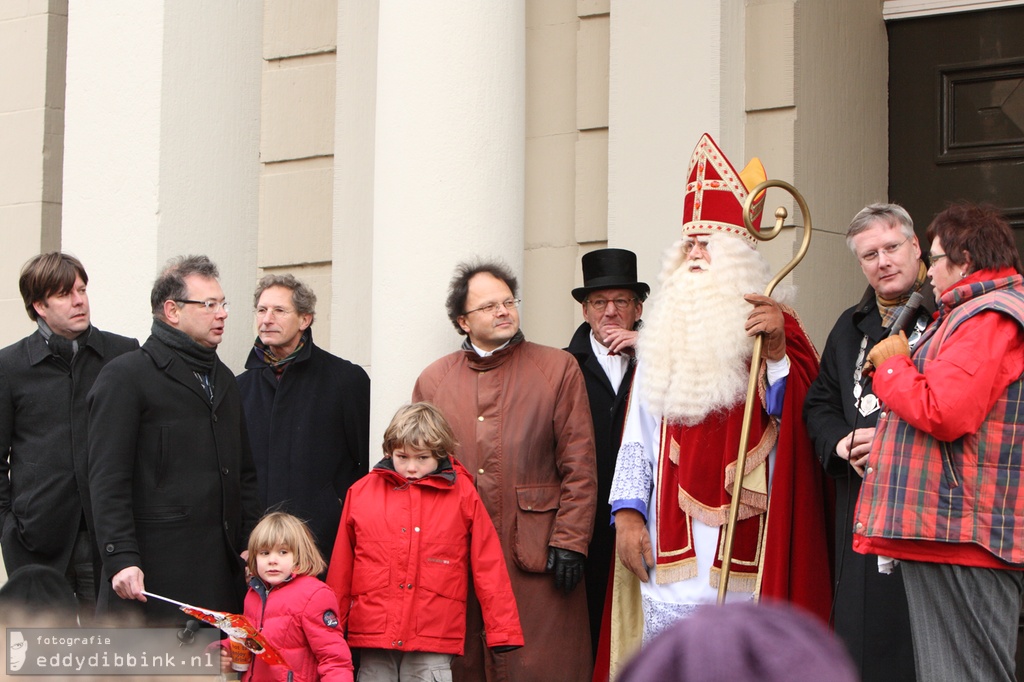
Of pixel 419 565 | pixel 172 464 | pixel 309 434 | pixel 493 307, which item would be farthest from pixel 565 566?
pixel 172 464

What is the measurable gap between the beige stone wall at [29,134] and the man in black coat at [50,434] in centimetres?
264

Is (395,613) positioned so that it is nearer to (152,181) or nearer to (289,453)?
(289,453)

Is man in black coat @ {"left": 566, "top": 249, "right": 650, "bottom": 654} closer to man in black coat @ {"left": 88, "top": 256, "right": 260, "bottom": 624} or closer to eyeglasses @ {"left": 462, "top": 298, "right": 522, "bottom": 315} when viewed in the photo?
eyeglasses @ {"left": 462, "top": 298, "right": 522, "bottom": 315}

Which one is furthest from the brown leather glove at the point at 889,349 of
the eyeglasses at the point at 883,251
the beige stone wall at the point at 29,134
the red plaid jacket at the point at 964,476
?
the beige stone wall at the point at 29,134

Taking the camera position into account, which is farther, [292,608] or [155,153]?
[155,153]

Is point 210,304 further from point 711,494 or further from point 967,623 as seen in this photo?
point 967,623

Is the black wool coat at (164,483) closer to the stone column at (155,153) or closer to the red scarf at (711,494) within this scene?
the stone column at (155,153)

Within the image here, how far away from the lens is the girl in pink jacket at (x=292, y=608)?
4.22 m

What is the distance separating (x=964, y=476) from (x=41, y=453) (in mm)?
2966

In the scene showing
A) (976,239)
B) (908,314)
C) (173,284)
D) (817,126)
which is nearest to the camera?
(976,239)

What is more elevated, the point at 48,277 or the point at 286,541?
the point at 48,277

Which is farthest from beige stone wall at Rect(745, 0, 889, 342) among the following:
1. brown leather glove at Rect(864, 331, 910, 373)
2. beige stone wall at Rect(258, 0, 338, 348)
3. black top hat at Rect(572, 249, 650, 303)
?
beige stone wall at Rect(258, 0, 338, 348)

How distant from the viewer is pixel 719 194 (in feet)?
15.5

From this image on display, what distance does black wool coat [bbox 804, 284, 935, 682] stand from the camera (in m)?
4.14
